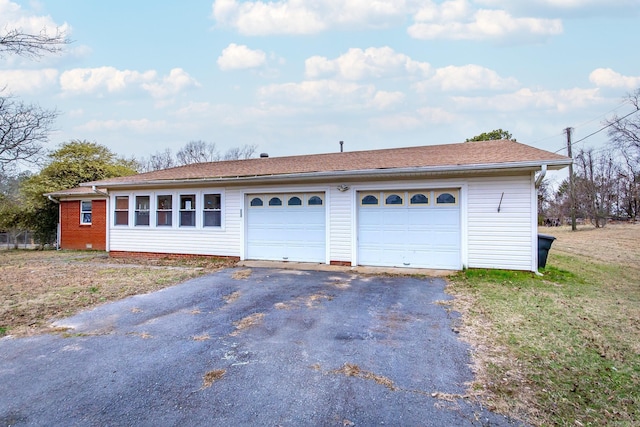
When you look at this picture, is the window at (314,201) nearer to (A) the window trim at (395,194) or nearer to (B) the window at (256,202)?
(B) the window at (256,202)

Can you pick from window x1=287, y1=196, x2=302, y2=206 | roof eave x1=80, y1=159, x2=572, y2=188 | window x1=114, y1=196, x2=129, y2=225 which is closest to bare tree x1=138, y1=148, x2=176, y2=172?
window x1=114, y1=196, x2=129, y2=225

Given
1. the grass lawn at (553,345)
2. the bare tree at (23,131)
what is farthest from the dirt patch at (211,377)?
the bare tree at (23,131)

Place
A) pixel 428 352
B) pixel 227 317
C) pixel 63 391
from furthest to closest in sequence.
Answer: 1. pixel 227 317
2. pixel 428 352
3. pixel 63 391

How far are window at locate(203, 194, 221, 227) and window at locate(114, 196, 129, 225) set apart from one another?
11.2 ft

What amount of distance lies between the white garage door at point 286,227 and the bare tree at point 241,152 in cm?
3053

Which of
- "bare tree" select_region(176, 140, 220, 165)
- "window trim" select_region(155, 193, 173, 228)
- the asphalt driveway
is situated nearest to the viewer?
the asphalt driveway

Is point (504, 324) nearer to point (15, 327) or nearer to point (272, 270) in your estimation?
point (272, 270)

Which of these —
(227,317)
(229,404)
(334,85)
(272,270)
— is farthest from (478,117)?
(229,404)

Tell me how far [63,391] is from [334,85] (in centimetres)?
1661

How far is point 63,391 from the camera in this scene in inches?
112

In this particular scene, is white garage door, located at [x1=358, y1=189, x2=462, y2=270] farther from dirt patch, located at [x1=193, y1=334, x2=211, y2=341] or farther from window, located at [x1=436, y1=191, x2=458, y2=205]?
dirt patch, located at [x1=193, y1=334, x2=211, y2=341]

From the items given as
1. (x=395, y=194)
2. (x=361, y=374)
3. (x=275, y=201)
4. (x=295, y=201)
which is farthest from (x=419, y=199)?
(x=361, y=374)

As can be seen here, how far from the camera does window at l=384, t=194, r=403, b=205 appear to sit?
8969mm

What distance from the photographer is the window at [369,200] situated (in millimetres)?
9191
